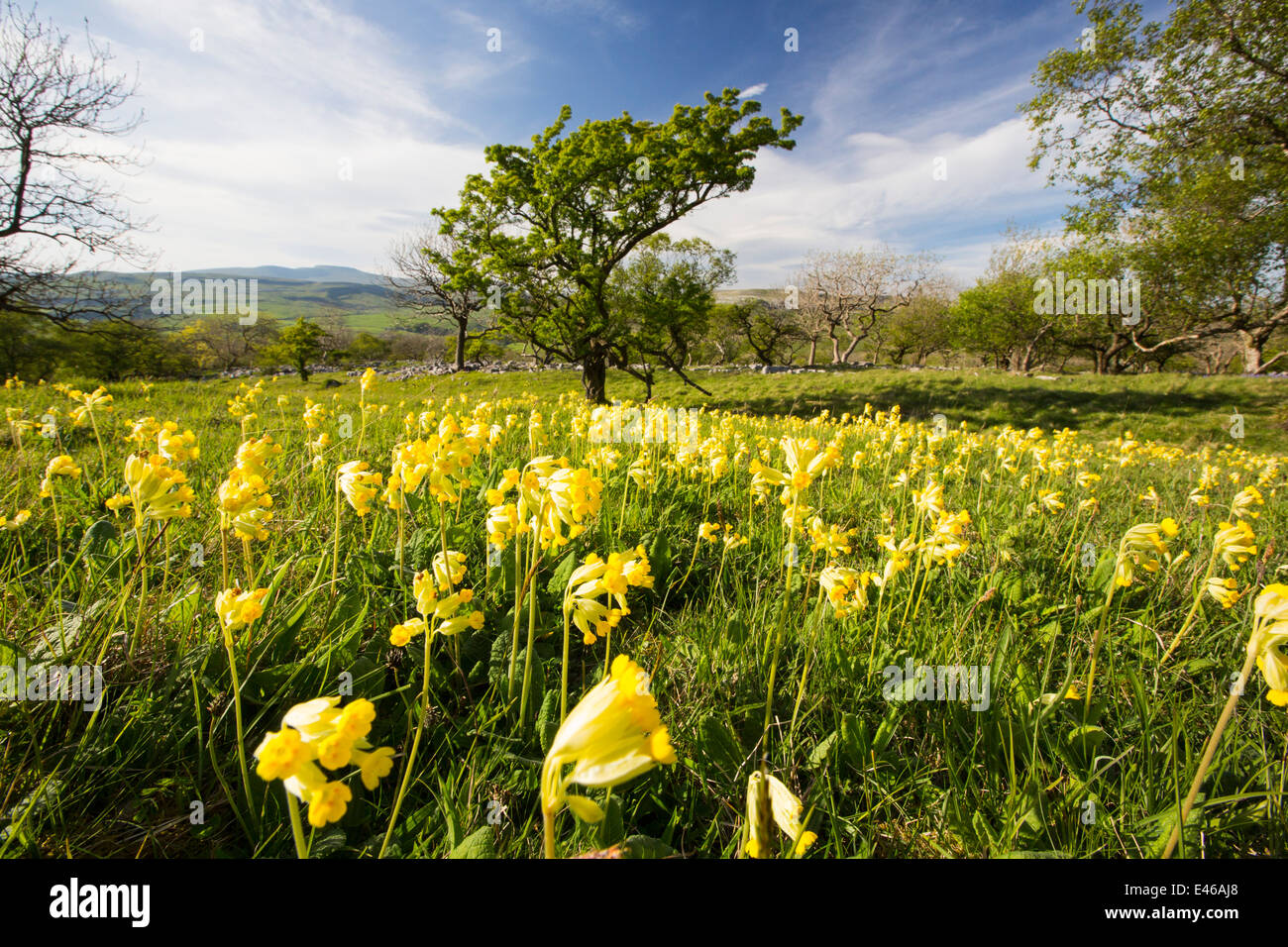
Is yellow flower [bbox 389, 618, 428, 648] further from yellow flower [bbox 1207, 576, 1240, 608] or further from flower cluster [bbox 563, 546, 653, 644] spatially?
yellow flower [bbox 1207, 576, 1240, 608]

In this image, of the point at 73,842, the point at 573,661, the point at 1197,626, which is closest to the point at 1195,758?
the point at 1197,626

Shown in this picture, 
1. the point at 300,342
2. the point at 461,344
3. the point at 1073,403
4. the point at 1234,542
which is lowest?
the point at 1234,542

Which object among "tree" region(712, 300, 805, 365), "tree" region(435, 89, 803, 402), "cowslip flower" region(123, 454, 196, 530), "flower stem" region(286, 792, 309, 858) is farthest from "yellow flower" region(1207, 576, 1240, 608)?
"tree" region(712, 300, 805, 365)

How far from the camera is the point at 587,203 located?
17.4 meters

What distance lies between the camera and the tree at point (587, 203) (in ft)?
Result: 53.1

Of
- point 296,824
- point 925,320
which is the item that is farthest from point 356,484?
point 925,320

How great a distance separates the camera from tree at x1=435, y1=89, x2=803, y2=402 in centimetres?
1617

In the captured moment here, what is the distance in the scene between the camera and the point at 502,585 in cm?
231

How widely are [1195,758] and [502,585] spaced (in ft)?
8.23

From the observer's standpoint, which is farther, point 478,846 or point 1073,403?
point 1073,403

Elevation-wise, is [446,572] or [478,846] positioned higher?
[446,572]

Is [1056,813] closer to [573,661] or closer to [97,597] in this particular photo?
[573,661]

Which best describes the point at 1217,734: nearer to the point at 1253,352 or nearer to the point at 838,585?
the point at 838,585
